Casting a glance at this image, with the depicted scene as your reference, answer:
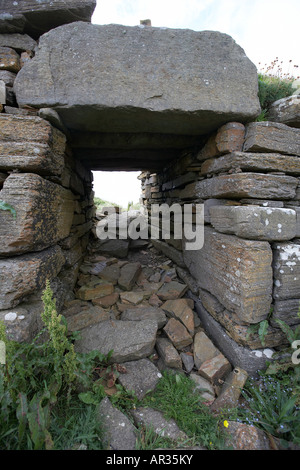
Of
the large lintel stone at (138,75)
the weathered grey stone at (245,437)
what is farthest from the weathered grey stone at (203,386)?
the large lintel stone at (138,75)

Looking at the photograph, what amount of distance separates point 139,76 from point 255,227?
1.74 metres

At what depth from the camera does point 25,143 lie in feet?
5.44

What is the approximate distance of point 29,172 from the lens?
171 centimetres

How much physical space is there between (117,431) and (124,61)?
2.98m

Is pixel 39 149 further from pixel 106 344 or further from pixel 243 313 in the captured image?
pixel 243 313

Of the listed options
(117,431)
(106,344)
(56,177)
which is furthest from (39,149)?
(117,431)

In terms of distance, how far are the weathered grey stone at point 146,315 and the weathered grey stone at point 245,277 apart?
0.72m

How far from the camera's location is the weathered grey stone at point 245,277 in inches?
69.1

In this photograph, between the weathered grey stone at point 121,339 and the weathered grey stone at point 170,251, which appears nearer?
the weathered grey stone at point 121,339

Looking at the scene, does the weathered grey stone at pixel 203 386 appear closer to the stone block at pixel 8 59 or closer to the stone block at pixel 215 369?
the stone block at pixel 215 369

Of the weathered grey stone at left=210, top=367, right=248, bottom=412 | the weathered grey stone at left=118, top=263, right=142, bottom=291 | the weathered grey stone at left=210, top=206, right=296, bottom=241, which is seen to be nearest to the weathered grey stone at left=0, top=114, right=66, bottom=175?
the weathered grey stone at left=210, top=206, right=296, bottom=241

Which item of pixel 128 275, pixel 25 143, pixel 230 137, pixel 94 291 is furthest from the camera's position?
pixel 128 275

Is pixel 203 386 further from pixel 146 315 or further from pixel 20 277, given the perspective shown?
pixel 20 277

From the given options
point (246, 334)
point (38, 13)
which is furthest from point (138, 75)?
point (246, 334)
